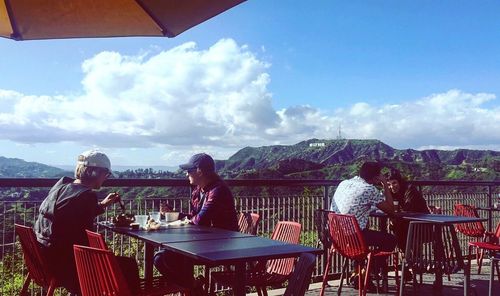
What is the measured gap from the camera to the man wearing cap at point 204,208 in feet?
14.0

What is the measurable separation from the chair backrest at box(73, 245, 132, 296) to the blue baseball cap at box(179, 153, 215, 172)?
189cm

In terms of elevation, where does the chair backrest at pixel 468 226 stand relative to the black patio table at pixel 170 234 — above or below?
below

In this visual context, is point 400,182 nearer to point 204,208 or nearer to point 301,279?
point 204,208

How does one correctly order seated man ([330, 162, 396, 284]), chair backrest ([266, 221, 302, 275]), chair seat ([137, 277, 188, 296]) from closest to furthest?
1. chair seat ([137, 277, 188, 296])
2. chair backrest ([266, 221, 302, 275])
3. seated man ([330, 162, 396, 284])

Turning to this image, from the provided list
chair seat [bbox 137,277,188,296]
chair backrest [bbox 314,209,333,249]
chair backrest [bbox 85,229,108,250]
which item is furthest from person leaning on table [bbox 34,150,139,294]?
chair backrest [bbox 314,209,333,249]

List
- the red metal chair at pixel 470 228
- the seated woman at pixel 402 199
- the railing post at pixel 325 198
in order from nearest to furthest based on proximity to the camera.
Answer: the seated woman at pixel 402 199 → the railing post at pixel 325 198 → the red metal chair at pixel 470 228

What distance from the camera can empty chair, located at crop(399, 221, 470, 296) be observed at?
4.78m

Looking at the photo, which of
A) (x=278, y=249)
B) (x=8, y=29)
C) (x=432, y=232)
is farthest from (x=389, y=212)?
(x=8, y=29)

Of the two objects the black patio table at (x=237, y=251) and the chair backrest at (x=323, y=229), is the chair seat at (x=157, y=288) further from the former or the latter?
the chair backrest at (x=323, y=229)

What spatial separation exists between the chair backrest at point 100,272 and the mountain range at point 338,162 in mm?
7146

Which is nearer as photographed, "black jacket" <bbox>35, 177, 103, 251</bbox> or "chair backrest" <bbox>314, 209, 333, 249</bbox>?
"black jacket" <bbox>35, 177, 103, 251</bbox>

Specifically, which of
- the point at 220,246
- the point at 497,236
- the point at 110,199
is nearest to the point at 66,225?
the point at 110,199

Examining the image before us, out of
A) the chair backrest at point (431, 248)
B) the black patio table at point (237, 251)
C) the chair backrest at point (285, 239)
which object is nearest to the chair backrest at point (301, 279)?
the black patio table at point (237, 251)

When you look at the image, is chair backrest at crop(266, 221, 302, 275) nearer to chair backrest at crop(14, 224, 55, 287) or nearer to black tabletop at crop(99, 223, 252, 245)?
black tabletop at crop(99, 223, 252, 245)
